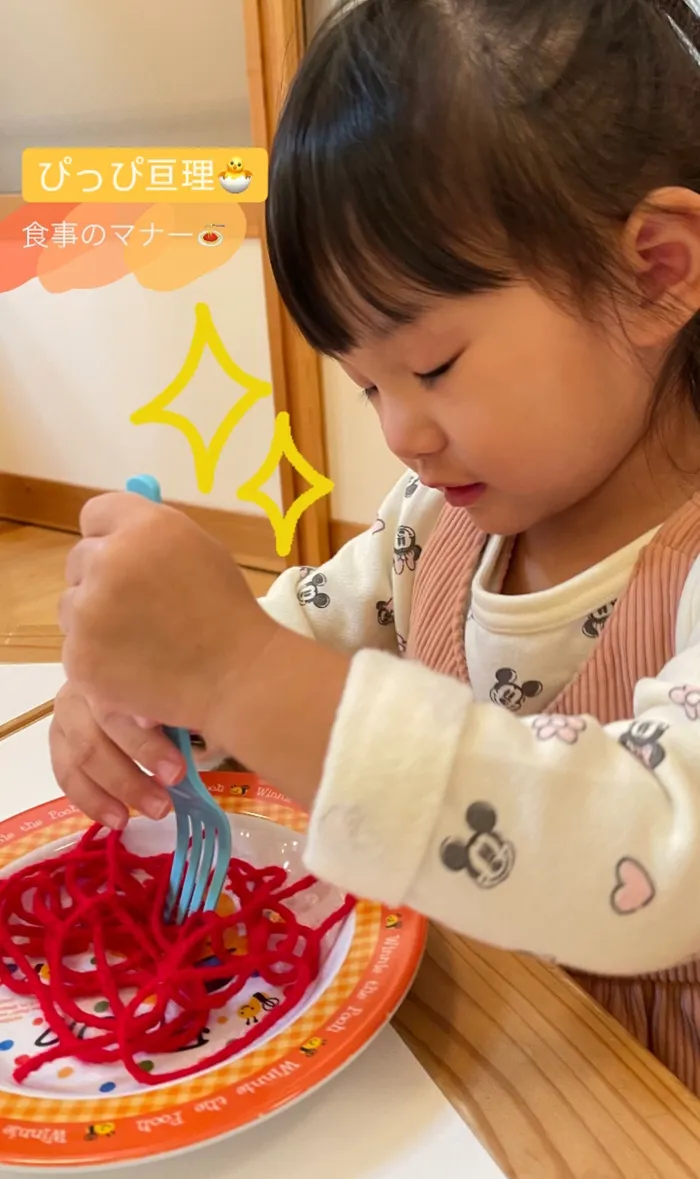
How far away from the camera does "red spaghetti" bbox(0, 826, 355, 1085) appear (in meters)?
0.50

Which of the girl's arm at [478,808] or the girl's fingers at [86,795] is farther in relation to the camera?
the girl's fingers at [86,795]

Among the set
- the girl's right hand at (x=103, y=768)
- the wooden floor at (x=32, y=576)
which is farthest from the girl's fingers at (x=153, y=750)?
the wooden floor at (x=32, y=576)

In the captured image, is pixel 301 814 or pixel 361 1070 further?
pixel 301 814

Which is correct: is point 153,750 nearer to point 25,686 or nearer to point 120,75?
point 25,686

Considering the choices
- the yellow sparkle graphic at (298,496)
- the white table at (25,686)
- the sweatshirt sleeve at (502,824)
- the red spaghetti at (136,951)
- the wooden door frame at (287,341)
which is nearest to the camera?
the sweatshirt sleeve at (502,824)

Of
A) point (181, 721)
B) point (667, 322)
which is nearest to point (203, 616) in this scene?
point (181, 721)

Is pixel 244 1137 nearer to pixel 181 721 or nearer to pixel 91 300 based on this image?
pixel 181 721

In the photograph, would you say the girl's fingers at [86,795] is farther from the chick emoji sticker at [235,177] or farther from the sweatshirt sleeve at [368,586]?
the chick emoji sticker at [235,177]

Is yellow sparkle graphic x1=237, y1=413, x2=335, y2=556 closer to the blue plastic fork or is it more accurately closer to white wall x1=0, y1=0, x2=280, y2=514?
white wall x1=0, y1=0, x2=280, y2=514

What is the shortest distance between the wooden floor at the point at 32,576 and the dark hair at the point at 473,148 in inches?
48.7

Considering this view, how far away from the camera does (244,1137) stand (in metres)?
0.44

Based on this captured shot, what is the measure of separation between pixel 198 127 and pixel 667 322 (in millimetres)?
1764

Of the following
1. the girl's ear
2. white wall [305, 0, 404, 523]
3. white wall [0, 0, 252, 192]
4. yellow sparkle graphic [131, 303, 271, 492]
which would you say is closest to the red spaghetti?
the girl's ear

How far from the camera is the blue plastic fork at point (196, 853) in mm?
567
